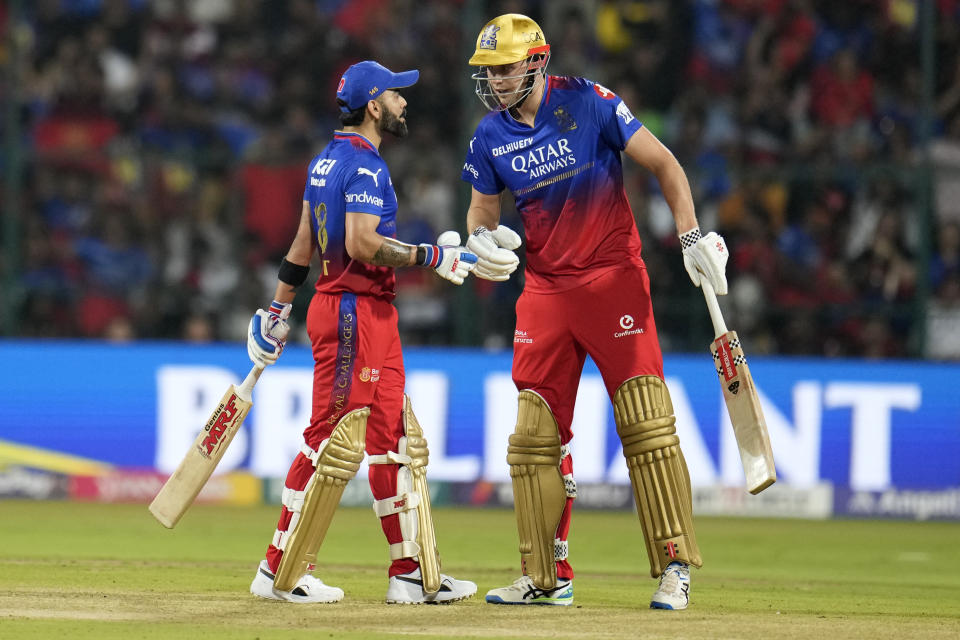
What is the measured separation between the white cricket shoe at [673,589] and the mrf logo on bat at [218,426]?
2217mm

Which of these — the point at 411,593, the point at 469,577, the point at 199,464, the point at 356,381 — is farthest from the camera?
the point at 469,577

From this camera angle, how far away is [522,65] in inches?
269

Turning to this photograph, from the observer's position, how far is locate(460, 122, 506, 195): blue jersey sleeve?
7074 mm

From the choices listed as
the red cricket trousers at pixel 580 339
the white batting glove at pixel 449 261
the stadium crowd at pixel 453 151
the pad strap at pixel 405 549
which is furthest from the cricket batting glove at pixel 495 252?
the stadium crowd at pixel 453 151

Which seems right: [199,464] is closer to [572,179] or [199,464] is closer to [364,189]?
[364,189]

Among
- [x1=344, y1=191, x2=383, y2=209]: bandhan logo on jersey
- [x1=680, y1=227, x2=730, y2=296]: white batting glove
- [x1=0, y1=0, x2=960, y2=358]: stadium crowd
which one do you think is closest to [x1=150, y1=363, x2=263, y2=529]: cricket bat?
[x1=344, y1=191, x2=383, y2=209]: bandhan logo on jersey

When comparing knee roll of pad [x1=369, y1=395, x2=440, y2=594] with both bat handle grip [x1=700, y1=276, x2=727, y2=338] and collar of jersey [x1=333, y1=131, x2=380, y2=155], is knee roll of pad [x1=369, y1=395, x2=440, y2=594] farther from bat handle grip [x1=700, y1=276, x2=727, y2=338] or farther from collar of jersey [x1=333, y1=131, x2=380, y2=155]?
bat handle grip [x1=700, y1=276, x2=727, y2=338]

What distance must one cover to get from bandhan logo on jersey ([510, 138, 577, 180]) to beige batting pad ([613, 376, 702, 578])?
3.47 ft

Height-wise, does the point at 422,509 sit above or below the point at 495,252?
below

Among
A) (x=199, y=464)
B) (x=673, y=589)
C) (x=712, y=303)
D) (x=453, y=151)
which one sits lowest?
(x=673, y=589)

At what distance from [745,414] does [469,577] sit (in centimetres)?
227

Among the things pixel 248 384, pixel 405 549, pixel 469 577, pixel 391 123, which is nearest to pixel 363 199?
pixel 391 123

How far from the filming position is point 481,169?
23.3 ft

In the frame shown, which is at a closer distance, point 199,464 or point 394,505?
point 394,505
